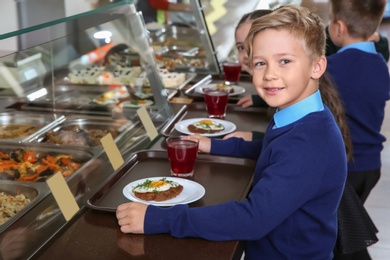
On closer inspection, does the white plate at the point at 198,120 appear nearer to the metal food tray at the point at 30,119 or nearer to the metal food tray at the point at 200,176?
the metal food tray at the point at 200,176

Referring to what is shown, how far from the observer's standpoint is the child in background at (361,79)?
9.11 ft

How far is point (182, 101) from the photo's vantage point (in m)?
2.87

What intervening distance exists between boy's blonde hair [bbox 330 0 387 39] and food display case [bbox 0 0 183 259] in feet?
2.77

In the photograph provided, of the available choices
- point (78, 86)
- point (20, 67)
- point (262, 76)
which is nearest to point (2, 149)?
point (20, 67)

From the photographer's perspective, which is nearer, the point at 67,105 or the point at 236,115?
the point at 67,105

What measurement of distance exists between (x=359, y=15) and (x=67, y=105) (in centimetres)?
132

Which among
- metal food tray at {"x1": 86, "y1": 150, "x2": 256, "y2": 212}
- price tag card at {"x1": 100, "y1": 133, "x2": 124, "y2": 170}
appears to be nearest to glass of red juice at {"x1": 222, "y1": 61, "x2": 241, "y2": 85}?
metal food tray at {"x1": 86, "y1": 150, "x2": 256, "y2": 212}

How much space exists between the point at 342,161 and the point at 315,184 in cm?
12

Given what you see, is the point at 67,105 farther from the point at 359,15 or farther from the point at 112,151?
the point at 359,15

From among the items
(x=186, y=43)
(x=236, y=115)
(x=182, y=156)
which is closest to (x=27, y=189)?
(x=182, y=156)

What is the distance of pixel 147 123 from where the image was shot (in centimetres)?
233

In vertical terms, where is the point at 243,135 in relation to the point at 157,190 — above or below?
below

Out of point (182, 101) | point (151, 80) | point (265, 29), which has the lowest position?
point (182, 101)

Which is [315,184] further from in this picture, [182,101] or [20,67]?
[182,101]
